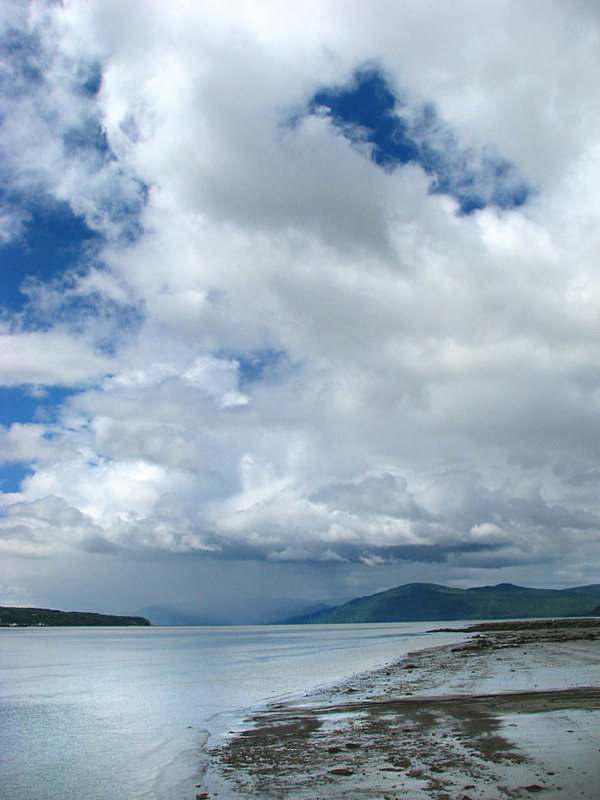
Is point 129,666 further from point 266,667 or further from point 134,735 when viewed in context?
point 134,735

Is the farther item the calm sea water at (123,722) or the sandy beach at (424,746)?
the calm sea water at (123,722)

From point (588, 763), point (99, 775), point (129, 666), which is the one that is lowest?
point (129, 666)

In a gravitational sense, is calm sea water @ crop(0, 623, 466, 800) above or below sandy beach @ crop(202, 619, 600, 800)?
below

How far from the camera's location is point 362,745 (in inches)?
923

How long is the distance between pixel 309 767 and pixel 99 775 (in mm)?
8356

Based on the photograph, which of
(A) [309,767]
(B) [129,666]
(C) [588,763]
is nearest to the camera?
(C) [588,763]

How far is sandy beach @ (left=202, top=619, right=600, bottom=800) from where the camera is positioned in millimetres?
17141

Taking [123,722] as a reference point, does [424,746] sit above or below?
above

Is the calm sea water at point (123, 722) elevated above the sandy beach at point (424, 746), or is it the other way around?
the sandy beach at point (424, 746)

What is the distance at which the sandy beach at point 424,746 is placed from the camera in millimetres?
17141

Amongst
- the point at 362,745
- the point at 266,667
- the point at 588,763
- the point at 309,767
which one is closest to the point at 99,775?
the point at 309,767

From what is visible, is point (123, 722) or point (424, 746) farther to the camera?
point (123, 722)

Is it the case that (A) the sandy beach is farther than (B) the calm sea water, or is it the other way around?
(B) the calm sea water

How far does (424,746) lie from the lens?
22.3 m
